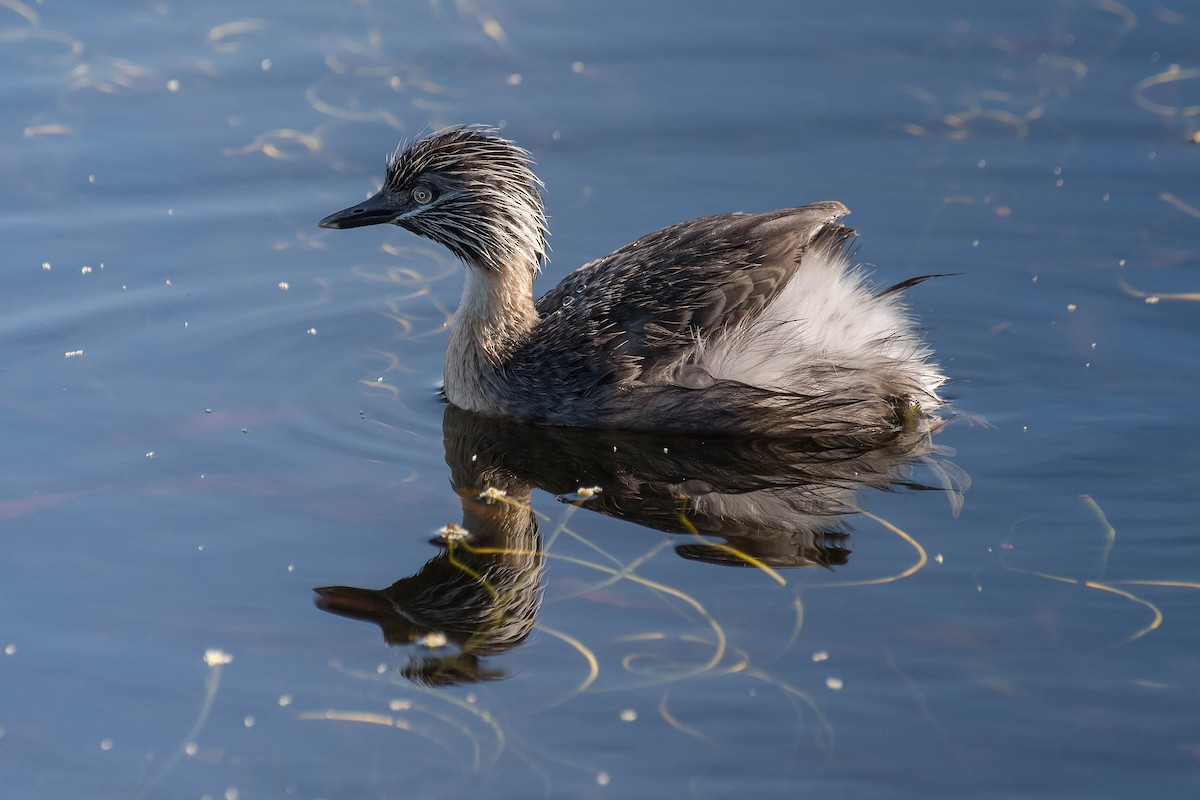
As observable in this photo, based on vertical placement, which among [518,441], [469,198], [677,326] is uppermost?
[469,198]

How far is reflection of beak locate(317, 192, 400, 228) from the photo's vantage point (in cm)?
749

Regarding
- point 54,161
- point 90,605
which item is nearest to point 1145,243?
point 90,605

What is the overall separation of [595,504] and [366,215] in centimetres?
208

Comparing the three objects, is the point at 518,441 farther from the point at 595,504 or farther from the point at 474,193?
the point at 474,193

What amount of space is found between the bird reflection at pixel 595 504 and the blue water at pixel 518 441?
3.9 inches

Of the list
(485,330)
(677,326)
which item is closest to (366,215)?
(485,330)

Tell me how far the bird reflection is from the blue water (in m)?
0.10

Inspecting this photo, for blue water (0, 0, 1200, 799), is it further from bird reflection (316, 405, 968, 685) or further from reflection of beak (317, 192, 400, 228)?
reflection of beak (317, 192, 400, 228)

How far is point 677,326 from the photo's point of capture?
6965mm

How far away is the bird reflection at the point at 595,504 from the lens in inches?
227

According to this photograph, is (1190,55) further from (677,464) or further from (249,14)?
(249,14)

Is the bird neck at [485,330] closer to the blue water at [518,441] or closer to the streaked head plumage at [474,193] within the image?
the streaked head plumage at [474,193]

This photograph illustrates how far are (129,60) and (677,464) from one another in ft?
18.2

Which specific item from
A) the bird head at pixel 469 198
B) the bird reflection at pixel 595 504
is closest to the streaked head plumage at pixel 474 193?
the bird head at pixel 469 198
